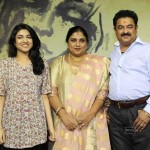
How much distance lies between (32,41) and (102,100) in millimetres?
678

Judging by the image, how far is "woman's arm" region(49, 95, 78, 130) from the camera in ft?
6.86

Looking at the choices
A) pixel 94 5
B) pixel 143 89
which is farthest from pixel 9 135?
pixel 94 5

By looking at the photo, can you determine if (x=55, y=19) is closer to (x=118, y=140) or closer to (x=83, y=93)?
(x=83, y=93)

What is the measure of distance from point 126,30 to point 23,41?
716mm

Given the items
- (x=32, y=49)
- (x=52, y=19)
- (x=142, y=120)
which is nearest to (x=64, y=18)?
(x=52, y=19)

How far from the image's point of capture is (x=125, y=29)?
1973mm

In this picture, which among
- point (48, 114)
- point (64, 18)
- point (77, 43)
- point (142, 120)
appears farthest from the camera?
point (64, 18)

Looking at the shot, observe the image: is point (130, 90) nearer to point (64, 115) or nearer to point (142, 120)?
point (142, 120)

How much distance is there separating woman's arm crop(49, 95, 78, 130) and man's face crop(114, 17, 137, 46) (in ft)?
2.15

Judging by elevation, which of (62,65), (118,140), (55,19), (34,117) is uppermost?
(55,19)

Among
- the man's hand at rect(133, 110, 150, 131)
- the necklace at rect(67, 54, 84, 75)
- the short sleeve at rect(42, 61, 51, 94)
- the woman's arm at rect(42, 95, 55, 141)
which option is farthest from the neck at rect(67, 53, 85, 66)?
the man's hand at rect(133, 110, 150, 131)

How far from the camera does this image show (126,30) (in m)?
1.97

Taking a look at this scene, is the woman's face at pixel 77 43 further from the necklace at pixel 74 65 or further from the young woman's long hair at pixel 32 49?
the young woman's long hair at pixel 32 49

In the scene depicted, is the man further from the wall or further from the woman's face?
the wall
